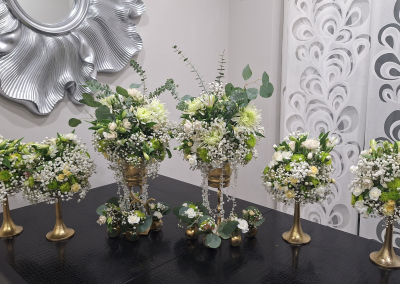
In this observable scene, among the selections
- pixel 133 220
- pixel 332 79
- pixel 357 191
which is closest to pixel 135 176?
pixel 133 220

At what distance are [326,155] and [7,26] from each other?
5.03 ft

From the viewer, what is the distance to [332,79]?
2.16 meters

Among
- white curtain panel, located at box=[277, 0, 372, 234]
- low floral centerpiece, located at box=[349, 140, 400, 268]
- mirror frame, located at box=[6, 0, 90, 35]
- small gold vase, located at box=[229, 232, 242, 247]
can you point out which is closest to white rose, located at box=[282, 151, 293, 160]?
low floral centerpiece, located at box=[349, 140, 400, 268]

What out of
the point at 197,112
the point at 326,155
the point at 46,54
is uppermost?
the point at 46,54

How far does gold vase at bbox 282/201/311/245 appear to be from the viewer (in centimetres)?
128

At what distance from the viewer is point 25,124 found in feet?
5.73

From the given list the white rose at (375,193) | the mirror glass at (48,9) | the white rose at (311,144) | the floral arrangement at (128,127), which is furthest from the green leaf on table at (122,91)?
the white rose at (375,193)

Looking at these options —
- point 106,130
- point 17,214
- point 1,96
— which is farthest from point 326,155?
point 1,96

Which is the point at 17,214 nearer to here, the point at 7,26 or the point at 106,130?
the point at 106,130

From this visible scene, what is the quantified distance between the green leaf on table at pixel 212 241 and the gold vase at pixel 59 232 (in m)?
0.56

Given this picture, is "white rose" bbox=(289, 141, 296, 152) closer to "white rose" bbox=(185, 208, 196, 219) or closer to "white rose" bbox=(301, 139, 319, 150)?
"white rose" bbox=(301, 139, 319, 150)

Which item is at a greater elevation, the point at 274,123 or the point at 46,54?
the point at 46,54

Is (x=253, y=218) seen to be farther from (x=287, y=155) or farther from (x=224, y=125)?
(x=224, y=125)

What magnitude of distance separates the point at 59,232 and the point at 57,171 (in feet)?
0.92
